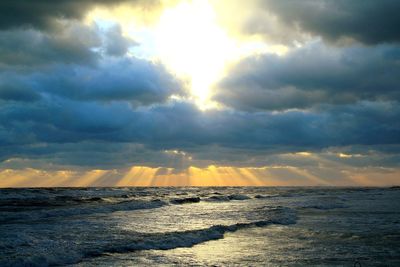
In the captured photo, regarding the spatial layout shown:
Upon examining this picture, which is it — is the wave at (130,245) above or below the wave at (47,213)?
below

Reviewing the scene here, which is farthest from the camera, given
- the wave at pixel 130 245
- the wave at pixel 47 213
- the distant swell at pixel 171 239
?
the wave at pixel 47 213

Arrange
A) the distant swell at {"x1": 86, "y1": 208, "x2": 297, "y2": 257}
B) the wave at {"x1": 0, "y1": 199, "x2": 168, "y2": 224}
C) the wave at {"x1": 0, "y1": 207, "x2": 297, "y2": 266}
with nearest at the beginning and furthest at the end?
the wave at {"x1": 0, "y1": 207, "x2": 297, "y2": 266}, the distant swell at {"x1": 86, "y1": 208, "x2": 297, "y2": 257}, the wave at {"x1": 0, "y1": 199, "x2": 168, "y2": 224}

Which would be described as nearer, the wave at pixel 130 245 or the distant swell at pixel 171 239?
the wave at pixel 130 245

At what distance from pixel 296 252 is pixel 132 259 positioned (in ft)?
21.3

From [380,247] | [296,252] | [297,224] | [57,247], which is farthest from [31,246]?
[297,224]

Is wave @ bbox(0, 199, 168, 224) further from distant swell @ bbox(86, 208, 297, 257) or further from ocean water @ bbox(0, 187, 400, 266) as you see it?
distant swell @ bbox(86, 208, 297, 257)

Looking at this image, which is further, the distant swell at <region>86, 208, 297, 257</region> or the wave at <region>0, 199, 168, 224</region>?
the wave at <region>0, 199, 168, 224</region>

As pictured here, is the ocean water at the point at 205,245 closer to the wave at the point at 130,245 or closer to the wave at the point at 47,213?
the wave at the point at 130,245

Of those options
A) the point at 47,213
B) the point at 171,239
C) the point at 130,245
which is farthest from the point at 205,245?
the point at 47,213

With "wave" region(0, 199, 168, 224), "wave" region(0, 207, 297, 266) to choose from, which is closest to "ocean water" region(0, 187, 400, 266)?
"wave" region(0, 207, 297, 266)

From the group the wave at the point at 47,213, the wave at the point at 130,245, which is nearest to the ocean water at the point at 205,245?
the wave at the point at 130,245

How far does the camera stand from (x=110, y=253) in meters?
16.4

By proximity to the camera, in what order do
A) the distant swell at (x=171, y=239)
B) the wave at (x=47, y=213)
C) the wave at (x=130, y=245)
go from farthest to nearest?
the wave at (x=47, y=213)
the distant swell at (x=171, y=239)
the wave at (x=130, y=245)

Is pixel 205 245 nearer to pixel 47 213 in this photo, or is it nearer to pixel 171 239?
pixel 171 239
